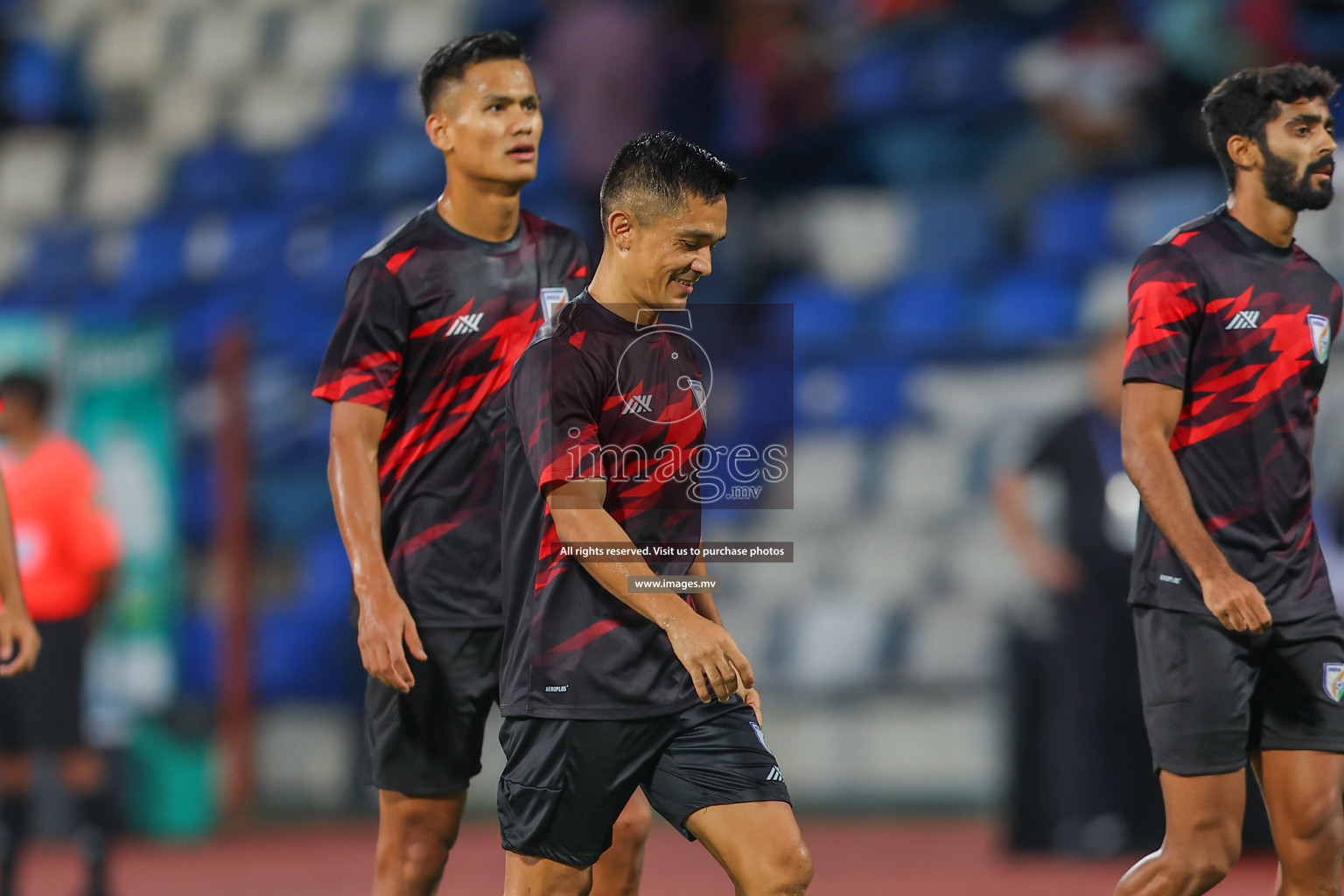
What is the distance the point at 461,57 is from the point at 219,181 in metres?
8.61

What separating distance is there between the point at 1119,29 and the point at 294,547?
5.68m

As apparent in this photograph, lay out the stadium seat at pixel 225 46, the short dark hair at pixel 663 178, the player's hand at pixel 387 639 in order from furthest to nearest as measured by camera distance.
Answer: the stadium seat at pixel 225 46, the player's hand at pixel 387 639, the short dark hair at pixel 663 178

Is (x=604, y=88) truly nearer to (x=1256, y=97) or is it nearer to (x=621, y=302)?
(x=1256, y=97)

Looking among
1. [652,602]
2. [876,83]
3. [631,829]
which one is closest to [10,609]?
[631,829]

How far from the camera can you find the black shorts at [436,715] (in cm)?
432

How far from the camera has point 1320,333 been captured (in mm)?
4148

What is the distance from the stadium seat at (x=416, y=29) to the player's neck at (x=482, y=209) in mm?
8699

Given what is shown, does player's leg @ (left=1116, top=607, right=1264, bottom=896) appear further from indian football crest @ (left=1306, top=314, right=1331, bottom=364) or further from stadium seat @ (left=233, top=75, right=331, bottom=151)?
stadium seat @ (left=233, top=75, right=331, bottom=151)

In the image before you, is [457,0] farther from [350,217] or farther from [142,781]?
[142,781]

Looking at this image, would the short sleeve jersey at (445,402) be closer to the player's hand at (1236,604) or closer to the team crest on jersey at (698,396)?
the team crest on jersey at (698,396)

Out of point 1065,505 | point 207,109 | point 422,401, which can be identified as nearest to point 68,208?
point 207,109

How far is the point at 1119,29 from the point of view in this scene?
1048 cm

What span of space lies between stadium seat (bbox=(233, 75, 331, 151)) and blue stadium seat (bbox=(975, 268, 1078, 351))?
17.8 feet

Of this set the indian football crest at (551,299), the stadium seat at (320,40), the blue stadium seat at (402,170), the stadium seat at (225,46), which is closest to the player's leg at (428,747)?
the indian football crest at (551,299)
